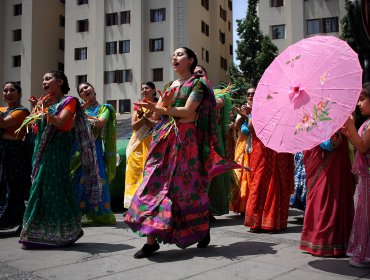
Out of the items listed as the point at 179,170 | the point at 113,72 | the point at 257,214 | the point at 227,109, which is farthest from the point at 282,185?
the point at 113,72

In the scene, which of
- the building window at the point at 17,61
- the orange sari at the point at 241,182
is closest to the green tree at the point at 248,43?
the building window at the point at 17,61

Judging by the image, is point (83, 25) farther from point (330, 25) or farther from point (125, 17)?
point (330, 25)

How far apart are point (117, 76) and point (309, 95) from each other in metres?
29.6

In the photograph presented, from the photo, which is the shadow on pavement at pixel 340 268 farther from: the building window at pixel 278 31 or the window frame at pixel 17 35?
the window frame at pixel 17 35

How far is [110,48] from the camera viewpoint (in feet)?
106

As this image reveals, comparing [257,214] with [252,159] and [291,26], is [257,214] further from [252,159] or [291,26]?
[291,26]

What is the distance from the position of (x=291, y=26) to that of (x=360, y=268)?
89.4ft

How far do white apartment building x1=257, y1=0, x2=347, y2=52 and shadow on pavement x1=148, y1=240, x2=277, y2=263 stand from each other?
2530 centimetres

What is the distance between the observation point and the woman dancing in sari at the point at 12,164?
4980mm

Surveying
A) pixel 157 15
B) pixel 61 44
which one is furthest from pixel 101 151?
pixel 61 44

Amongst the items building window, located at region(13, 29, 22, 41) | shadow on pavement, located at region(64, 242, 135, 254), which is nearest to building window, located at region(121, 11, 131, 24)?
building window, located at region(13, 29, 22, 41)

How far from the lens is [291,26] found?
28766 mm

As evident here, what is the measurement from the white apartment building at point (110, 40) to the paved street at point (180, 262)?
26570mm

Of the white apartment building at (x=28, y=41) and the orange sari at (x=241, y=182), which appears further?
the white apartment building at (x=28, y=41)
